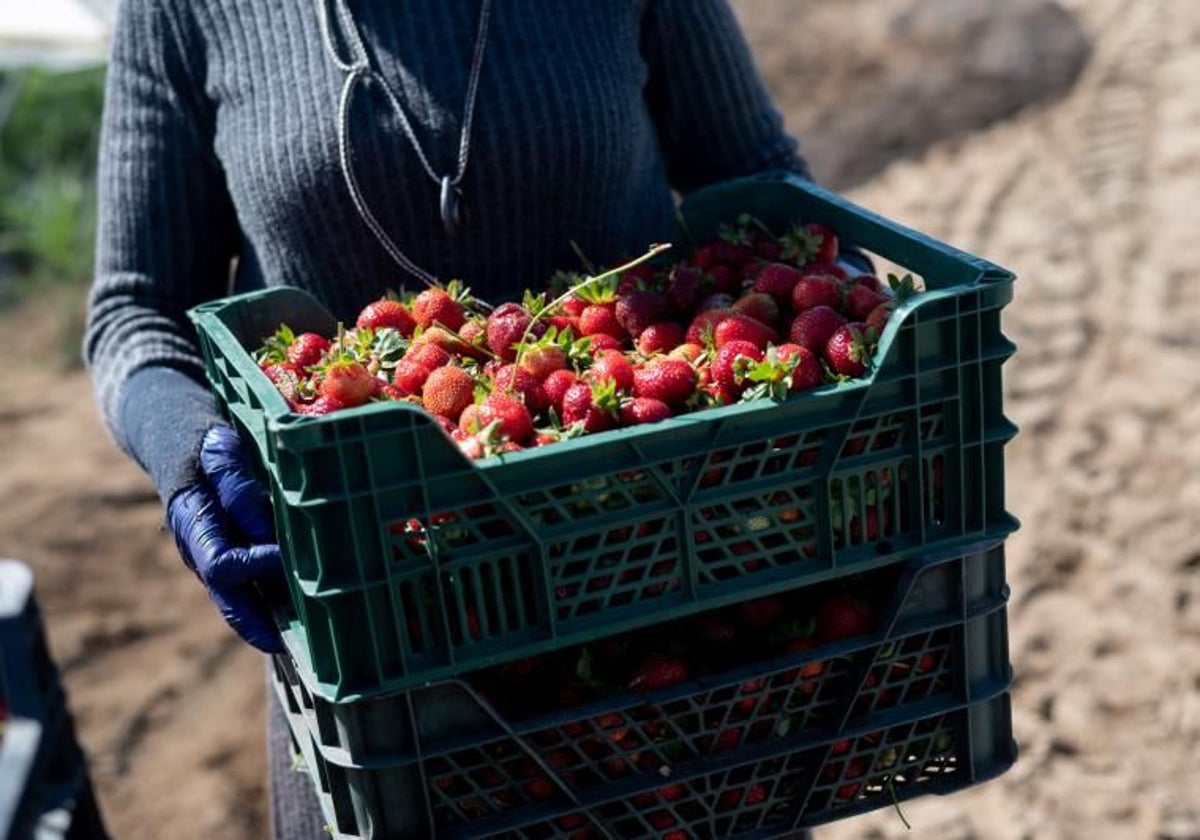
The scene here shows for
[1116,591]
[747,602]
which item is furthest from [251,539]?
[1116,591]

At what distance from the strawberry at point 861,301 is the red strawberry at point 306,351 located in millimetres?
544

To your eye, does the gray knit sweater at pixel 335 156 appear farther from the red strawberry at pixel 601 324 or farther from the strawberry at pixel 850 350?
→ the strawberry at pixel 850 350

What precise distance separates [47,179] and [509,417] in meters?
5.96

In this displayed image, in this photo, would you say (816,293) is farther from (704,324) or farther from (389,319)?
(389,319)

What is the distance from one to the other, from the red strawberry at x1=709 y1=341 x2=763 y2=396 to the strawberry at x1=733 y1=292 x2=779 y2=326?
110 millimetres

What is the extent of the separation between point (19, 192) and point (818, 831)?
5.03 meters

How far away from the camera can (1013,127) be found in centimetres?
644

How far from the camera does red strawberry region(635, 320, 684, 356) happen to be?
171 cm

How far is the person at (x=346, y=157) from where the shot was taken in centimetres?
193

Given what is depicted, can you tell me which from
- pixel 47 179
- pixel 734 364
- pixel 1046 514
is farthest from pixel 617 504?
pixel 47 179

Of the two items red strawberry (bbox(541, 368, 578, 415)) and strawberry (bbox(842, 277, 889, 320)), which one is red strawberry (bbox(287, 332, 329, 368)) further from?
strawberry (bbox(842, 277, 889, 320))

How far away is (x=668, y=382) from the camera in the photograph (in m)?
1.56

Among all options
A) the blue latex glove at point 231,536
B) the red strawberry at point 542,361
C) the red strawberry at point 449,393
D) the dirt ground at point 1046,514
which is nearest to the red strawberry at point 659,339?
the red strawberry at point 542,361

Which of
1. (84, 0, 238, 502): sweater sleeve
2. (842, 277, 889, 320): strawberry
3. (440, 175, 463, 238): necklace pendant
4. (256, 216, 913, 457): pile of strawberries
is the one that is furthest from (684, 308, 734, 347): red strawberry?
(84, 0, 238, 502): sweater sleeve
